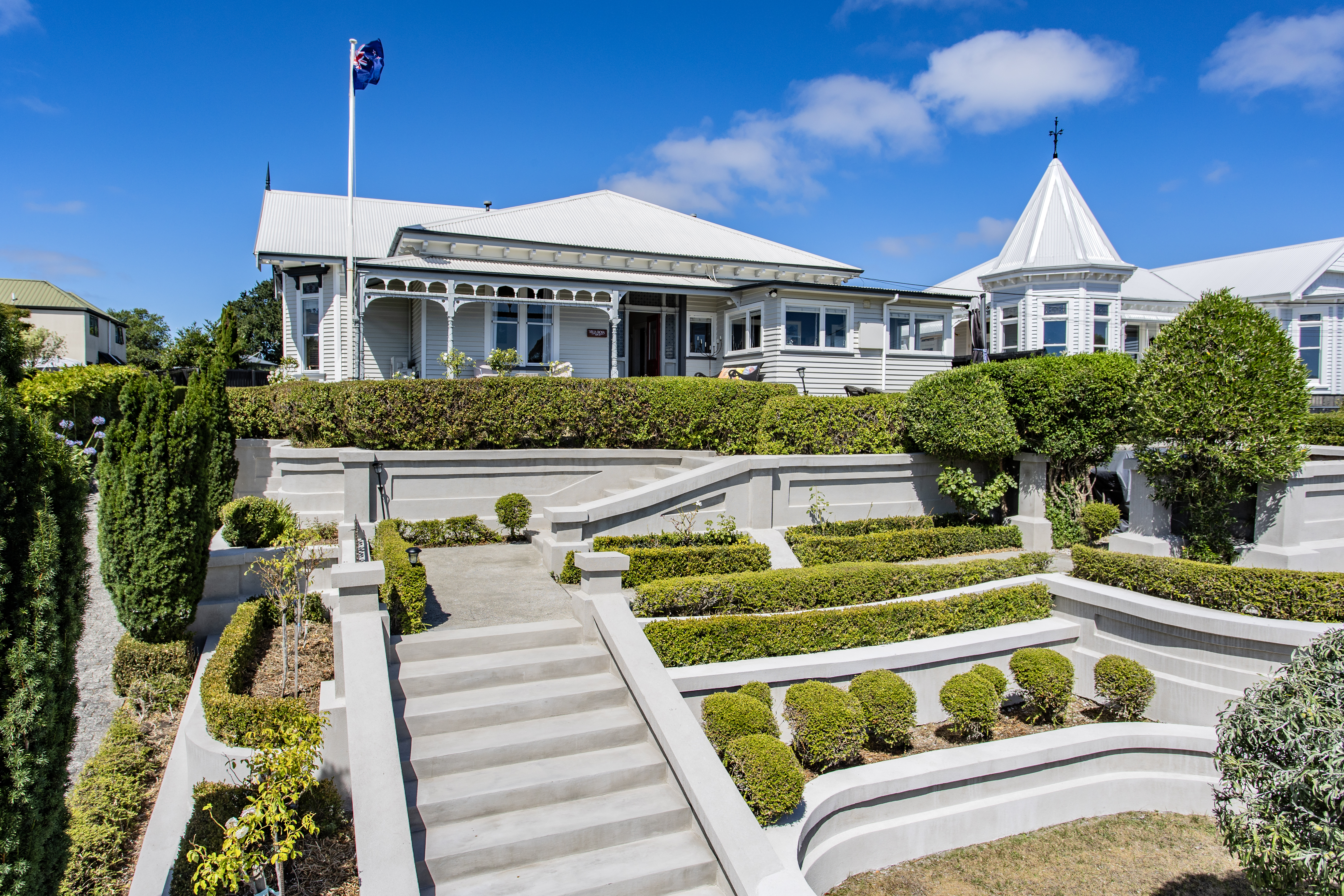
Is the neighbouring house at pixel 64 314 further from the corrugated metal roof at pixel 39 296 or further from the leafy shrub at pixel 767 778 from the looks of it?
the leafy shrub at pixel 767 778

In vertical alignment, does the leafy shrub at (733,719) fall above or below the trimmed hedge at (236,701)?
below

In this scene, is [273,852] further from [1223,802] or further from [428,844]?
[1223,802]

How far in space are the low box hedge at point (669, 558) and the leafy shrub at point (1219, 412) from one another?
247 inches

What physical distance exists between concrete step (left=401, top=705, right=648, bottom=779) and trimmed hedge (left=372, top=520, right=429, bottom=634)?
151 cm

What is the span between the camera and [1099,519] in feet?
43.9

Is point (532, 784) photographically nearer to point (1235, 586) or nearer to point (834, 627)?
point (834, 627)

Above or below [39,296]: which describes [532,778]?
below

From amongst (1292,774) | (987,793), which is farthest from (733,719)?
(1292,774)

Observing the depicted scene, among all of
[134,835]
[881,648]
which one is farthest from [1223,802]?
[134,835]

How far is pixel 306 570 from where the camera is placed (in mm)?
9703

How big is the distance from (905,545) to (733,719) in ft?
20.8

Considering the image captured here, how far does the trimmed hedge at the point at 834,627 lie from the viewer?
8156mm

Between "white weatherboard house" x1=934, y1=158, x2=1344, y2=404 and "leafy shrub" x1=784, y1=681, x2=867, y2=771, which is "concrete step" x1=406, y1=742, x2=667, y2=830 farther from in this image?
"white weatherboard house" x1=934, y1=158, x2=1344, y2=404

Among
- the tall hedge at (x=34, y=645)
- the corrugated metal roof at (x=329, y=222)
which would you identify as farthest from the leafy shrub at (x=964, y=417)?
the corrugated metal roof at (x=329, y=222)
